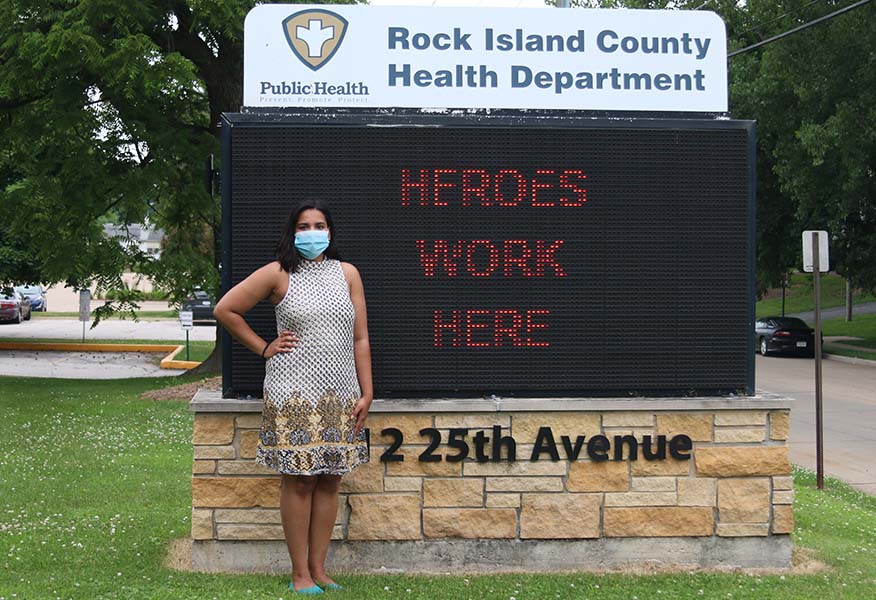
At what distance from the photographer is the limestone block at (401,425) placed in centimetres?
566

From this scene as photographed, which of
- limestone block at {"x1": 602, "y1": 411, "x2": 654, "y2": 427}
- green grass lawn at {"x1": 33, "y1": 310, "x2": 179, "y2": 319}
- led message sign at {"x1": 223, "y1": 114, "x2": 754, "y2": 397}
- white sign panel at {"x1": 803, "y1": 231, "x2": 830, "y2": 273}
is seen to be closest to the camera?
led message sign at {"x1": 223, "y1": 114, "x2": 754, "y2": 397}

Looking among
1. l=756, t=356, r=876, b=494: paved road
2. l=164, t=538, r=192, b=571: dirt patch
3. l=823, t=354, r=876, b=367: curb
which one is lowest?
l=756, t=356, r=876, b=494: paved road

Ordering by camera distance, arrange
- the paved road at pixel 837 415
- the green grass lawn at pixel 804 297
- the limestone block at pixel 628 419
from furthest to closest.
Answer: the green grass lawn at pixel 804 297
the paved road at pixel 837 415
the limestone block at pixel 628 419

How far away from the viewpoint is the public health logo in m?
5.75

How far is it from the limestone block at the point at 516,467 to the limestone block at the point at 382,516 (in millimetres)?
329

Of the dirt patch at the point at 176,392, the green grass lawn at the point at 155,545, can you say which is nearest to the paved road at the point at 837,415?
the green grass lawn at the point at 155,545

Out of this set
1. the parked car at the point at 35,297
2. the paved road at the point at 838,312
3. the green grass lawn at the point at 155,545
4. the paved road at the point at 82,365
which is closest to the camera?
the green grass lawn at the point at 155,545

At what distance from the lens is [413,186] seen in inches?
221

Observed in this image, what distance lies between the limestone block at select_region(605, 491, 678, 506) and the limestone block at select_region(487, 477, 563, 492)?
288 millimetres

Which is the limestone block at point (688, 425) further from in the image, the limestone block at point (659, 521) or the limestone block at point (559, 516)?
the limestone block at point (559, 516)

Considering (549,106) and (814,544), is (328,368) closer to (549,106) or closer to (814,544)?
(549,106)

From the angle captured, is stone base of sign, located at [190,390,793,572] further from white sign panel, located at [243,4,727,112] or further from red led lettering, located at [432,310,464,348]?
white sign panel, located at [243,4,727,112]

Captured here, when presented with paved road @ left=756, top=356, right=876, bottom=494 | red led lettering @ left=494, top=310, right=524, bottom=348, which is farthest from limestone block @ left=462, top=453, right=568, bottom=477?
paved road @ left=756, top=356, right=876, bottom=494

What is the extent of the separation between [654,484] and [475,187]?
6.16 ft
